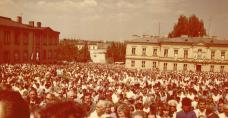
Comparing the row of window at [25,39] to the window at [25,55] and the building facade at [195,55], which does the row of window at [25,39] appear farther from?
the building facade at [195,55]

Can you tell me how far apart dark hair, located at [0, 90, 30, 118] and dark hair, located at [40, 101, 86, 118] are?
3.1 inches

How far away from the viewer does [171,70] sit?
31.8ft

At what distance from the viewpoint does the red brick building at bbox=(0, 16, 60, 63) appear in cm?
623

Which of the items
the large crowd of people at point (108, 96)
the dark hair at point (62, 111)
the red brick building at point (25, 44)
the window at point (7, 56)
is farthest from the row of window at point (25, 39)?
the dark hair at point (62, 111)

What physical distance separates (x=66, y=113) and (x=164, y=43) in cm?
1216

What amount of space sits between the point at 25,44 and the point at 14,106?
243 inches

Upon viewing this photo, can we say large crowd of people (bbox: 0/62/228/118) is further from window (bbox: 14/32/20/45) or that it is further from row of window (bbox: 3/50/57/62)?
window (bbox: 14/32/20/45)

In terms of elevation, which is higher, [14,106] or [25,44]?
[25,44]

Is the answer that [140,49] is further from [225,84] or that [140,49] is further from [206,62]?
[225,84]

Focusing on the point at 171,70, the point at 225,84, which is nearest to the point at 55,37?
the point at 225,84

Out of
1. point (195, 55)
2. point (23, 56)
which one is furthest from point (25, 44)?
point (195, 55)

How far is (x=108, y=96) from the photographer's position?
5738 mm

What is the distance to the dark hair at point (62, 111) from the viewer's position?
2.90 feet

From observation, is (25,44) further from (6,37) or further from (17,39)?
(6,37)
